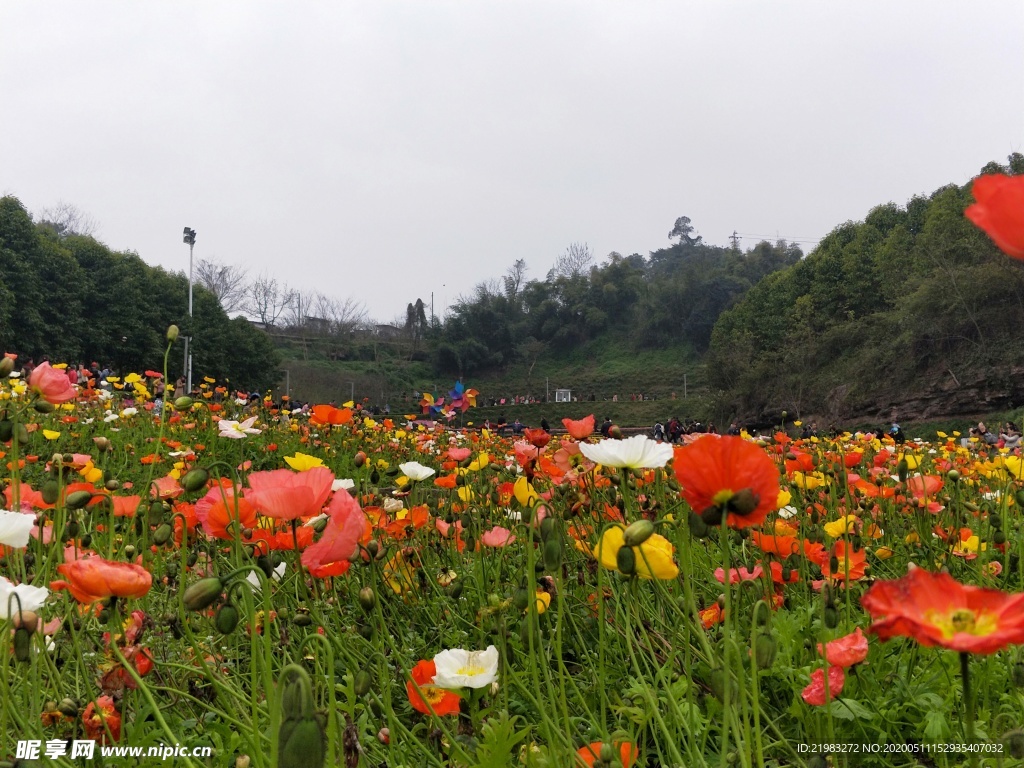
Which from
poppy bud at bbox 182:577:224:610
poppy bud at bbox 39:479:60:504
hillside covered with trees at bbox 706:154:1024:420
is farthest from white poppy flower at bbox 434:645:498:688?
hillside covered with trees at bbox 706:154:1024:420

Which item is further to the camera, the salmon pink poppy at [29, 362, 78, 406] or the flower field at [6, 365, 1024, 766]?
the salmon pink poppy at [29, 362, 78, 406]

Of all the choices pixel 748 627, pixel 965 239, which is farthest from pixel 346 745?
pixel 965 239

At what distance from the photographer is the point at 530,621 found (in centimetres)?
74

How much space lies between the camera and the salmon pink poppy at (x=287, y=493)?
0.83 metres

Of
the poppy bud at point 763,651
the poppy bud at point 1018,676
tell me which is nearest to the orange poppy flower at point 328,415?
the poppy bud at point 763,651

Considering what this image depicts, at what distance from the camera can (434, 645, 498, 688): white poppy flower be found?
91 centimetres

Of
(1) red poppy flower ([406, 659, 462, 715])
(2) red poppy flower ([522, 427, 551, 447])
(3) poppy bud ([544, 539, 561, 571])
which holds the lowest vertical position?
(1) red poppy flower ([406, 659, 462, 715])

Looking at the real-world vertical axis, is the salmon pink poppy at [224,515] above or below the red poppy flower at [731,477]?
below

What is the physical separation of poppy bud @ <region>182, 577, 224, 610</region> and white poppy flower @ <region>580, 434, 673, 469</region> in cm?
55

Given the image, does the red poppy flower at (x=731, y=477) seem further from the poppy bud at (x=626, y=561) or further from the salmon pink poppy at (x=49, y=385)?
the salmon pink poppy at (x=49, y=385)

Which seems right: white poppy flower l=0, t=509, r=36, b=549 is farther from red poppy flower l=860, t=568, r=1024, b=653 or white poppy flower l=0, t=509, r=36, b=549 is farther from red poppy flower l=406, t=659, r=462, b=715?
red poppy flower l=860, t=568, r=1024, b=653

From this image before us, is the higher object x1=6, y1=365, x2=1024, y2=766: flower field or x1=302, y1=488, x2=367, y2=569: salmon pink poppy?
x1=302, y1=488, x2=367, y2=569: salmon pink poppy

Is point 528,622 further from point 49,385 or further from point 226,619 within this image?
point 49,385

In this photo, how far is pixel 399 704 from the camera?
1.40 metres
